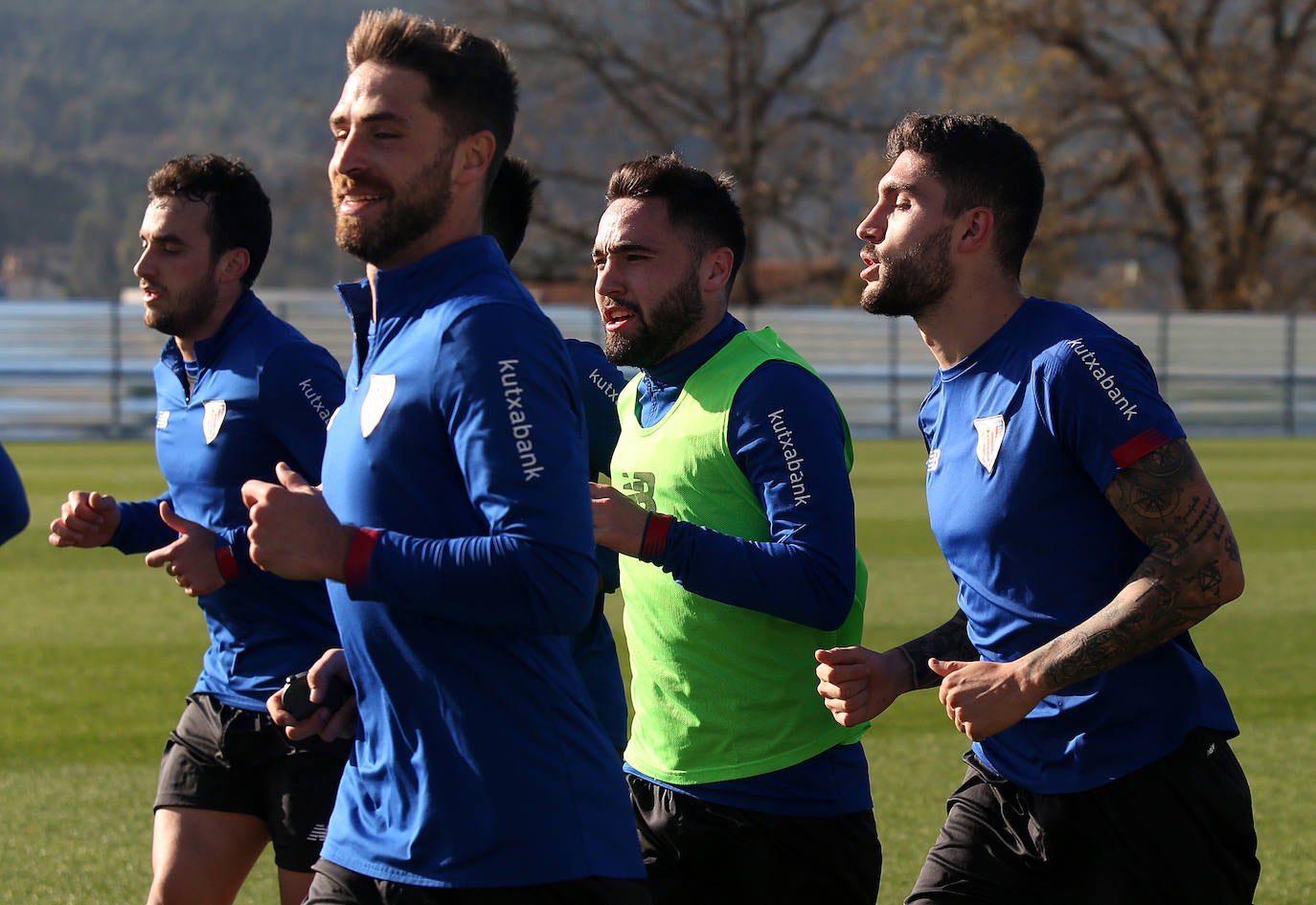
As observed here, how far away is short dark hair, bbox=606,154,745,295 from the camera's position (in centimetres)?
424

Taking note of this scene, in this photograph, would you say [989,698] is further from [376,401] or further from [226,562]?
[226,562]

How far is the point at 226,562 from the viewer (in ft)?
12.7

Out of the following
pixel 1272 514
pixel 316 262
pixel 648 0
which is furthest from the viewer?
pixel 316 262

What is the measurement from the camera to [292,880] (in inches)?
164

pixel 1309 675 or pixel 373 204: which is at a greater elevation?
pixel 373 204

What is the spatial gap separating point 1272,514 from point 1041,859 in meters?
15.1

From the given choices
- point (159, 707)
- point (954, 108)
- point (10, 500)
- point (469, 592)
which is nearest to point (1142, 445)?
point (469, 592)

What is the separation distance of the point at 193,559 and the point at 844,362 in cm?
3011

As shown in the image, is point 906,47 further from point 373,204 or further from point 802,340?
point 373,204

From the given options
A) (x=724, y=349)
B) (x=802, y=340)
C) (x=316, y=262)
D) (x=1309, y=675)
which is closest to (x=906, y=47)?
(x=802, y=340)

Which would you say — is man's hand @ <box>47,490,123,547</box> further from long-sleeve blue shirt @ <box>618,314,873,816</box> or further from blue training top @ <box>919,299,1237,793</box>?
blue training top @ <box>919,299,1237,793</box>

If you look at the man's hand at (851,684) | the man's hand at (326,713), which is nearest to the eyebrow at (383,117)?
the man's hand at (326,713)

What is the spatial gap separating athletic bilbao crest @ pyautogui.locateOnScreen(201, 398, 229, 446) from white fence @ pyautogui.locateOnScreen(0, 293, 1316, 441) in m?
25.9

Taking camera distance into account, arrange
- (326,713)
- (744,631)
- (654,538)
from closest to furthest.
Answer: (326,713) < (654,538) < (744,631)
